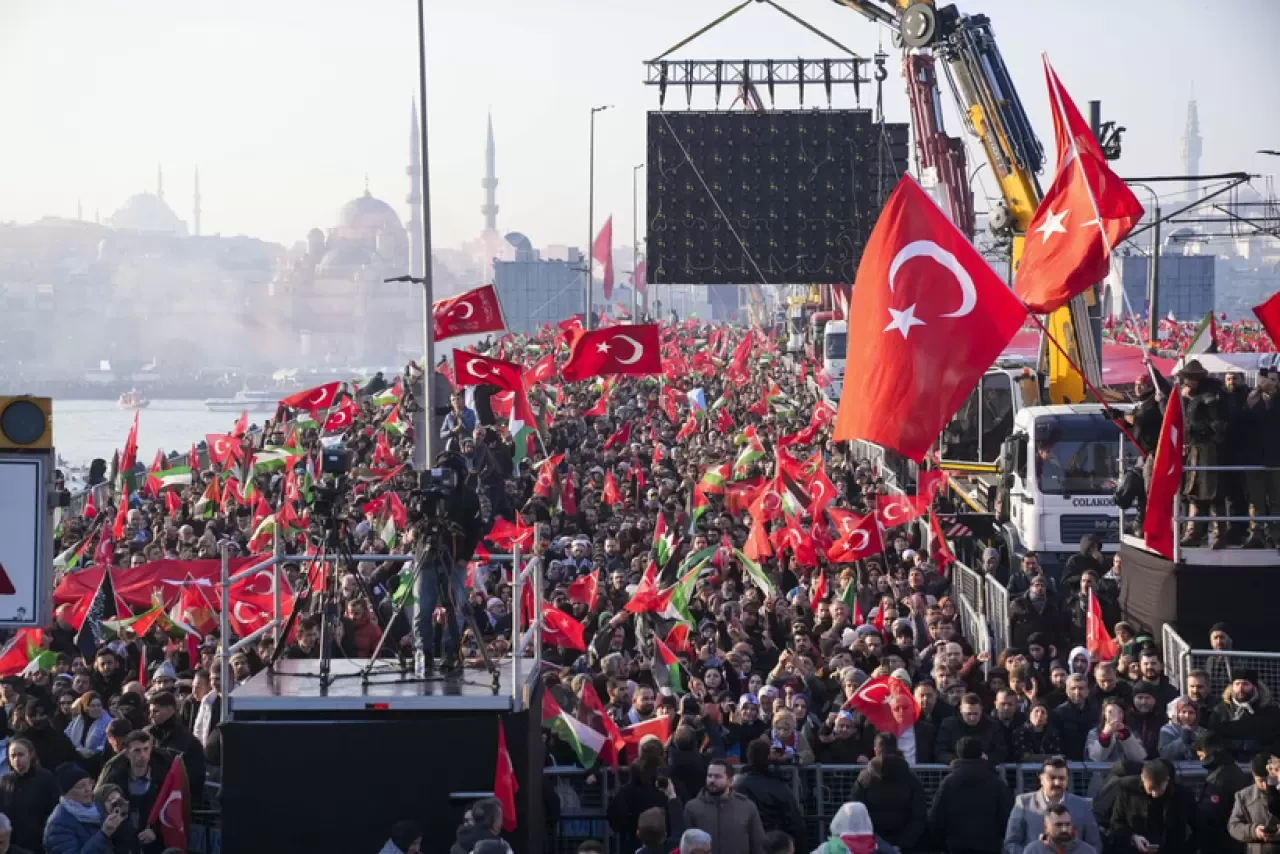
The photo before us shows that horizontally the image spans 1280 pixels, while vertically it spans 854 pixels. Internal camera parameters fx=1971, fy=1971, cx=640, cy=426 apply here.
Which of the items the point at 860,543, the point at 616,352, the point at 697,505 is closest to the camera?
the point at 860,543

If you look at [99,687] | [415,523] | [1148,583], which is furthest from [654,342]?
[415,523]

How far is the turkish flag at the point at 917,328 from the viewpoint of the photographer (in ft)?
34.2

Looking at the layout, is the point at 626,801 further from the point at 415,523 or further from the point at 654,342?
the point at 654,342

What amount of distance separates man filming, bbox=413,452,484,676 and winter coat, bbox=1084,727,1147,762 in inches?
140

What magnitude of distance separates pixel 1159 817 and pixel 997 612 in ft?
24.5

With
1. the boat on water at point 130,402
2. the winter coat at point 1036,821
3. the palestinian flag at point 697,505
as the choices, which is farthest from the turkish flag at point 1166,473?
the boat on water at point 130,402

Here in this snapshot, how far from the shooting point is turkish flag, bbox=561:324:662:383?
81.1 ft

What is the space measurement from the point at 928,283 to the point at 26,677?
6391 millimetres

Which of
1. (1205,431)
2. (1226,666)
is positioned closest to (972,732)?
(1226,666)

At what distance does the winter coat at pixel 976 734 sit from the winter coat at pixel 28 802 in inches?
184

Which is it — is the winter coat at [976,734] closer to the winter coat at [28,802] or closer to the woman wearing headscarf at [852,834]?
the woman wearing headscarf at [852,834]

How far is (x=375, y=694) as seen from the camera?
9.36m

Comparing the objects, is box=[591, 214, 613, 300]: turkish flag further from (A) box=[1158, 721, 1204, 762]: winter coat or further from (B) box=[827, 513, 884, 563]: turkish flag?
(A) box=[1158, 721, 1204, 762]: winter coat

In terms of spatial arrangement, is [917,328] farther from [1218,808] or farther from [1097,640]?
[1097,640]
